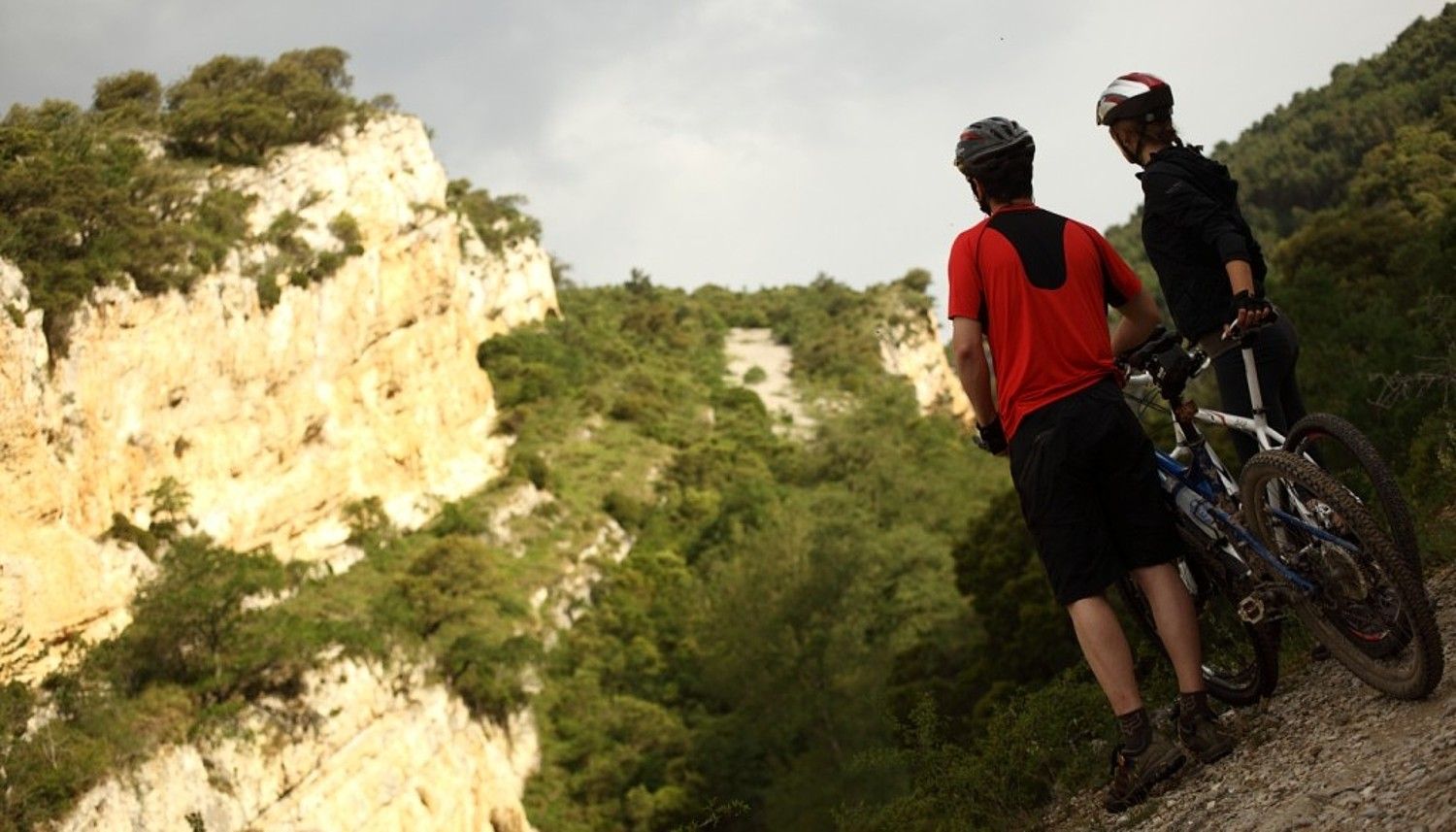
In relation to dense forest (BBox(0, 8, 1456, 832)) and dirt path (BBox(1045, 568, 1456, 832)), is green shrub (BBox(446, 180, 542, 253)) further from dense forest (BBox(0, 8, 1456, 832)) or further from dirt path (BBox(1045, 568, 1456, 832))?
dirt path (BBox(1045, 568, 1456, 832))

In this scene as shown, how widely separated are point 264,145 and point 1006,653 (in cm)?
3082

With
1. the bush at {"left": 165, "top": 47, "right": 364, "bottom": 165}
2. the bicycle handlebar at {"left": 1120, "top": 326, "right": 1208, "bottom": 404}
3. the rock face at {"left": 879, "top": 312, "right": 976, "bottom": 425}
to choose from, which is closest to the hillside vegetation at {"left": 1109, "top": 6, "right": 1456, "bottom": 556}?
the bicycle handlebar at {"left": 1120, "top": 326, "right": 1208, "bottom": 404}

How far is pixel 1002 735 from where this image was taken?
250 inches

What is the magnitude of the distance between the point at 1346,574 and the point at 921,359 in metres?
84.2

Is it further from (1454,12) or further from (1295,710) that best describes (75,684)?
(1454,12)

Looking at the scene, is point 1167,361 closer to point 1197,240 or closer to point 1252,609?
point 1197,240

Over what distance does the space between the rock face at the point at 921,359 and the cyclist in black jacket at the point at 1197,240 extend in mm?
78433

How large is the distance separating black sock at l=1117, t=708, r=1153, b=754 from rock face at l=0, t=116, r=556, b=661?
2495cm

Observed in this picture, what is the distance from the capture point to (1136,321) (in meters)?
4.58

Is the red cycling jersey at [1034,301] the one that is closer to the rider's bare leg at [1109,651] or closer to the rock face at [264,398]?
the rider's bare leg at [1109,651]

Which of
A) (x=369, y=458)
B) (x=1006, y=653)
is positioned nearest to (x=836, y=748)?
(x=1006, y=653)

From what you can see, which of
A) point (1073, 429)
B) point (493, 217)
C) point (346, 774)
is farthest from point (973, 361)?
point (493, 217)

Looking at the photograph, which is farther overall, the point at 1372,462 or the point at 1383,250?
the point at 1383,250

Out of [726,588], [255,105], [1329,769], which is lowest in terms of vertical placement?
[1329,769]
